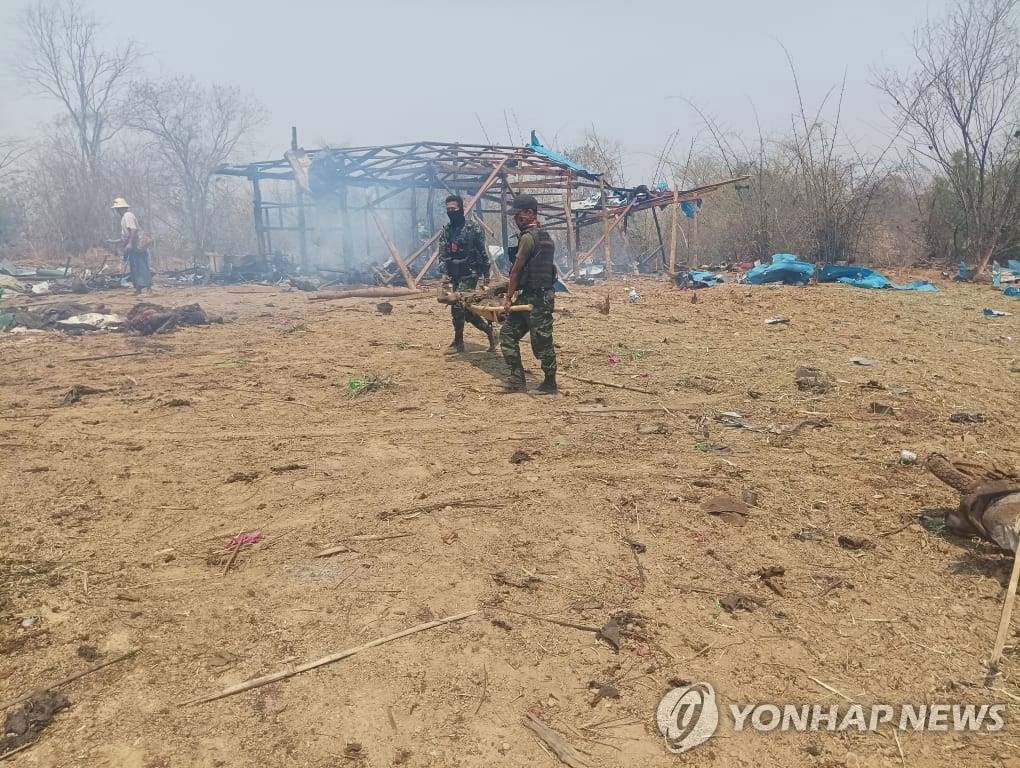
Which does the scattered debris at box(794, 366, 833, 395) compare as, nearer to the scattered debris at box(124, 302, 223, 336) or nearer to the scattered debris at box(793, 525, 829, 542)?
the scattered debris at box(793, 525, 829, 542)

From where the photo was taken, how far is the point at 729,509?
361 centimetres

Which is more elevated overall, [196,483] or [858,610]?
[196,483]

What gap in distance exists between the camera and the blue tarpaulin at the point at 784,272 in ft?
44.8

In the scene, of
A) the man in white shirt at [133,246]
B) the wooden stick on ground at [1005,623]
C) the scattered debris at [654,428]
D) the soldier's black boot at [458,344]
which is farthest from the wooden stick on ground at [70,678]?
the man in white shirt at [133,246]

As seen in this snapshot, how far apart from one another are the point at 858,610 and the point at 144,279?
15854mm

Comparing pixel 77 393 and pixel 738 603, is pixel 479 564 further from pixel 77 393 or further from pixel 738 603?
pixel 77 393

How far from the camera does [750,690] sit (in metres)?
2.29

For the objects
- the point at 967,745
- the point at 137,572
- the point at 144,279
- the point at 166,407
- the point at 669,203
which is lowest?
the point at 967,745

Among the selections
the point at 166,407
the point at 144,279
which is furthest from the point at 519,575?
the point at 144,279

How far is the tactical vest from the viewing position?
5.68 m

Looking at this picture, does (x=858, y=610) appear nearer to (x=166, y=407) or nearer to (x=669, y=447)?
(x=669, y=447)

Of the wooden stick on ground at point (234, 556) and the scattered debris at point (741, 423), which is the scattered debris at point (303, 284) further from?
the wooden stick on ground at point (234, 556)

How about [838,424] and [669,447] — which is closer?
[669,447]

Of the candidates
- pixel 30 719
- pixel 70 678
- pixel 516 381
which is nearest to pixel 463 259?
pixel 516 381
